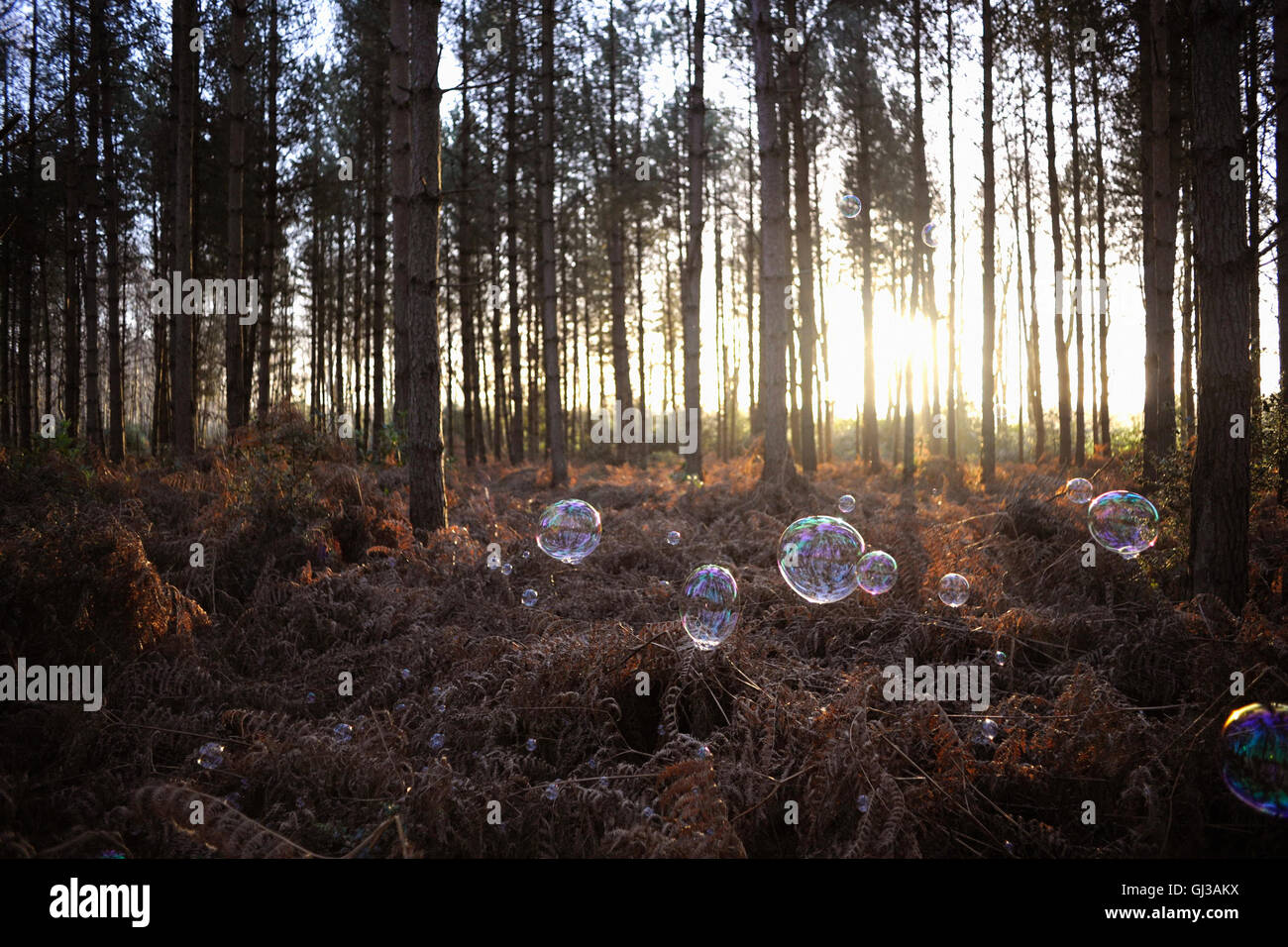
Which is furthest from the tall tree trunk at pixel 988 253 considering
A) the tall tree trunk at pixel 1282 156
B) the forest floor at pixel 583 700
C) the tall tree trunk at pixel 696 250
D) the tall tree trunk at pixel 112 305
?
the tall tree trunk at pixel 112 305

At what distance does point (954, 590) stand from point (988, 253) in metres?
11.0

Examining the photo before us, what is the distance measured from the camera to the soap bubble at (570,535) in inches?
259

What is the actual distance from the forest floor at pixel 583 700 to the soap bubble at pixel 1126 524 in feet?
1.48

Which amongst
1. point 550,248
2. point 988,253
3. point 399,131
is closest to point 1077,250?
point 988,253

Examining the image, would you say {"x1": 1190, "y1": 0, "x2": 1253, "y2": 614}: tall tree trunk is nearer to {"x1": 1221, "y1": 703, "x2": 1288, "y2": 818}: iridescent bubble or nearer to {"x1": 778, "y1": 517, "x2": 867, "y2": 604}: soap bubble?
{"x1": 1221, "y1": 703, "x2": 1288, "y2": 818}: iridescent bubble

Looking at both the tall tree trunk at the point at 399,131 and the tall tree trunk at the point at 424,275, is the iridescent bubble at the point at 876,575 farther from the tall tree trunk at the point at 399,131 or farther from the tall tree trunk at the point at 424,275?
the tall tree trunk at the point at 399,131

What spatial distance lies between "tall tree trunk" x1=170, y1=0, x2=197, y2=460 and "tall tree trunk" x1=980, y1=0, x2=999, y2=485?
15.2 m

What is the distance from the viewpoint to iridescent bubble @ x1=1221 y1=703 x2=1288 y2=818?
114 inches

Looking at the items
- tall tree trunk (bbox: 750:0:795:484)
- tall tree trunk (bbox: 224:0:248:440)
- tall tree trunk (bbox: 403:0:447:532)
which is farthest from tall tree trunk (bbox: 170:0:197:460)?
tall tree trunk (bbox: 750:0:795:484)

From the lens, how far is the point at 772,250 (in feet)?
35.7

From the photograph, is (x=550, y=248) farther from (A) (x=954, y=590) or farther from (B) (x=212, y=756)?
(B) (x=212, y=756)

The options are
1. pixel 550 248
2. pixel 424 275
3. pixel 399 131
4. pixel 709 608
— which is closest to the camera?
pixel 709 608

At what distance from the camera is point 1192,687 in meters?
3.96
